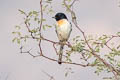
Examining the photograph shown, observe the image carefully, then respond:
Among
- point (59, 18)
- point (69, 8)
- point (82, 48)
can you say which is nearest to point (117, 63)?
point (82, 48)

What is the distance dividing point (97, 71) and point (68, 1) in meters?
1.73

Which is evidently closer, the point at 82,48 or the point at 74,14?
the point at 74,14

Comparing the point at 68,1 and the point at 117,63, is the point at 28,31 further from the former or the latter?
the point at 117,63

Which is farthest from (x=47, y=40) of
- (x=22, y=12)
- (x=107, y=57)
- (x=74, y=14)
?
(x=107, y=57)

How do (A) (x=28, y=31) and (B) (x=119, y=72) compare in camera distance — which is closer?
(B) (x=119, y=72)

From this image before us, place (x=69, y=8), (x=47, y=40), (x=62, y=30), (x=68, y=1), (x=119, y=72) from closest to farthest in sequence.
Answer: (x=119, y=72) → (x=47, y=40) → (x=69, y=8) → (x=68, y=1) → (x=62, y=30)

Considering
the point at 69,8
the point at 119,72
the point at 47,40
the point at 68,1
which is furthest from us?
the point at 68,1

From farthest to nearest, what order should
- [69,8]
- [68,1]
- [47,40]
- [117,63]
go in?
1. [117,63]
2. [68,1]
3. [69,8]
4. [47,40]

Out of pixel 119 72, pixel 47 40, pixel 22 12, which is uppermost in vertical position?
pixel 22 12

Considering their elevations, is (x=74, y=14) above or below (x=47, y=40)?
above

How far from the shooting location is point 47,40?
475 cm

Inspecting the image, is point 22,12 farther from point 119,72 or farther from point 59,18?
point 59,18

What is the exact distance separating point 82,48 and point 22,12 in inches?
47.5

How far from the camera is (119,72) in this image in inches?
173
